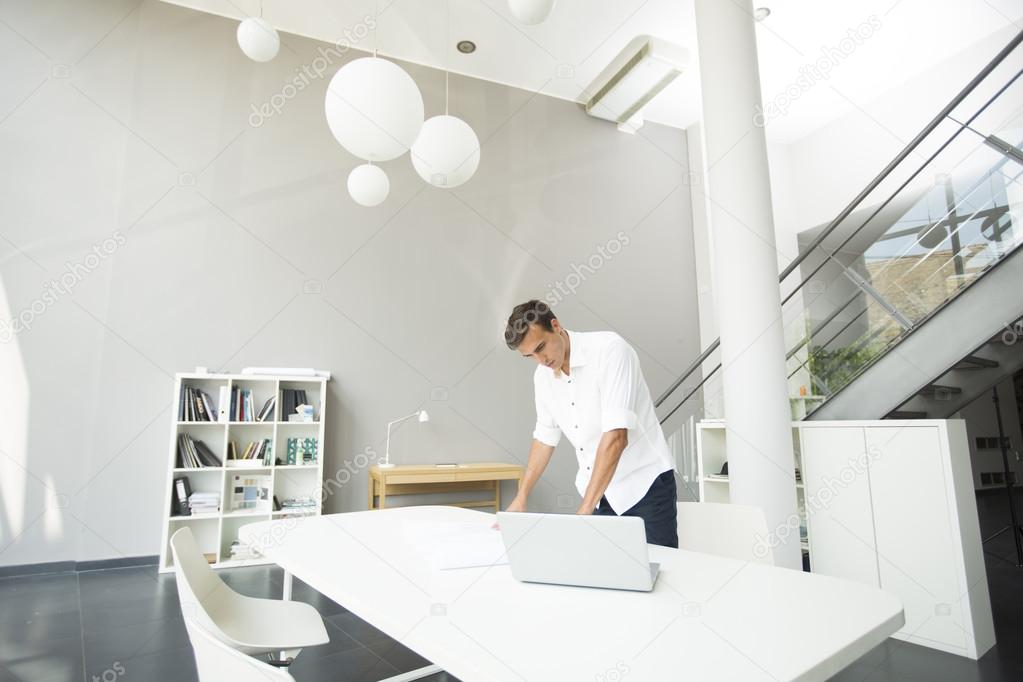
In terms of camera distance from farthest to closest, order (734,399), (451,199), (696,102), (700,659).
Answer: (696,102) < (451,199) < (734,399) < (700,659)

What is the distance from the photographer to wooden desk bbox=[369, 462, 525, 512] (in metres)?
4.60

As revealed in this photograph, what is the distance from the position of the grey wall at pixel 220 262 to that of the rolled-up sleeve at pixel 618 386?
345cm

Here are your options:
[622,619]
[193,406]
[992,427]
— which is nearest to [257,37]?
[193,406]

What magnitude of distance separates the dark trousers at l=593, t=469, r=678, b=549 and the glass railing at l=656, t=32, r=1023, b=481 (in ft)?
7.87

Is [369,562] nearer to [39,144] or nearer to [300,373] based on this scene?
[300,373]

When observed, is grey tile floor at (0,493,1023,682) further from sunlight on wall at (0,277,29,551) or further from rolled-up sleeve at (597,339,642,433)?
rolled-up sleeve at (597,339,642,433)

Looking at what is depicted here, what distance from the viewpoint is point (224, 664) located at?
36.1 inches

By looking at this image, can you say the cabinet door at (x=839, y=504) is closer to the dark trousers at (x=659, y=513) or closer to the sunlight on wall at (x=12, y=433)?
the dark trousers at (x=659, y=513)

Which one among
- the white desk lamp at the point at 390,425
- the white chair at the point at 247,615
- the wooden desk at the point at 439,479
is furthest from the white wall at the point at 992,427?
the white chair at the point at 247,615

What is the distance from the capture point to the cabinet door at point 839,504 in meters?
3.03

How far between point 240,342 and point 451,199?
235 centimetres

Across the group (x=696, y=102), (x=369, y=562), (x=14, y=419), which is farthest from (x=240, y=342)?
(x=696, y=102)

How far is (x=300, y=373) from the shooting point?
4652 millimetres

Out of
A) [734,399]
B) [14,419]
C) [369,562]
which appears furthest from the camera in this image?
[14,419]
